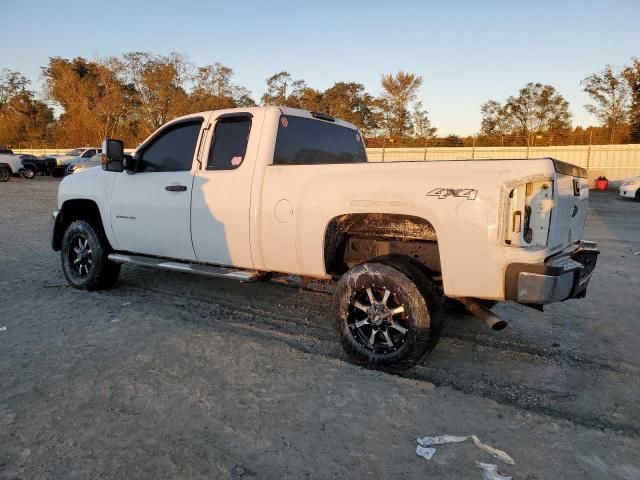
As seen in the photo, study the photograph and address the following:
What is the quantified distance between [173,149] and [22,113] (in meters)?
76.6

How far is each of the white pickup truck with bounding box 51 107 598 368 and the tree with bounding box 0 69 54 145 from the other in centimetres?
7409

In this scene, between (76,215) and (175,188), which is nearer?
(175,188)

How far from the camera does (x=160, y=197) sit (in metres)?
4.76

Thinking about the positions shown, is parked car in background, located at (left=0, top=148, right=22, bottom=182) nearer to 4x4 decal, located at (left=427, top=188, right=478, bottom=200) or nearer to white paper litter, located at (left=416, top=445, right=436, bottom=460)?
4x4 decal, located at (left=427, top=188, right=478, bottom=200)

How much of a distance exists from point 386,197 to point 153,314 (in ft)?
8.83

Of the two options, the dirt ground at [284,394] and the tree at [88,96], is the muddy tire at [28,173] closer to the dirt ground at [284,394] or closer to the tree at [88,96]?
the dirt ground at [284,394]

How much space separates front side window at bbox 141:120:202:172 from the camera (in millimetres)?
4707

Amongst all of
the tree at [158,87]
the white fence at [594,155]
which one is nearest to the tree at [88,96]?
the tree at [158,87]

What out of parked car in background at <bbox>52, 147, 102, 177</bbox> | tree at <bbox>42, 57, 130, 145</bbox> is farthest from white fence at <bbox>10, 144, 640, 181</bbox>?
tree at <bbox>42, 57, 130, 145</bbox>

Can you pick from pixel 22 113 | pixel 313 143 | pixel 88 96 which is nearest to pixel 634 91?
pixel 313 143

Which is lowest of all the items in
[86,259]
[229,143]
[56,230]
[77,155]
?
[86,259]

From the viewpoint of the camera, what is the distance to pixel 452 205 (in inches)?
122

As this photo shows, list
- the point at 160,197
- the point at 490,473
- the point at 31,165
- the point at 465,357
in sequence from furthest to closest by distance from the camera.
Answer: the point at 31,165
the point at 160,197
the point at 465,357
the point at 490,473

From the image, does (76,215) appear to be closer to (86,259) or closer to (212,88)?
(86,259)
